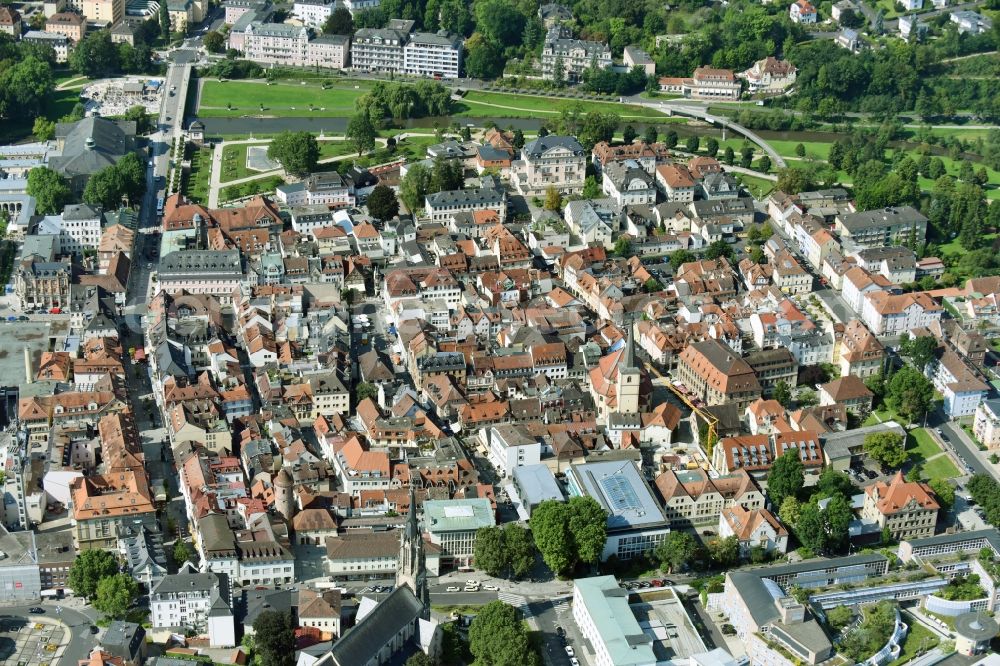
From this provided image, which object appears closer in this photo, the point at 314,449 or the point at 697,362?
the point at 314,449

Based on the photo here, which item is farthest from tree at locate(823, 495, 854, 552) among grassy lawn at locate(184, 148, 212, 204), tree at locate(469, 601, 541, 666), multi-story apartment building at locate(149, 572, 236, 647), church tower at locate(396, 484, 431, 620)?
grassy lawn at locate(184, 148, 212, 204)

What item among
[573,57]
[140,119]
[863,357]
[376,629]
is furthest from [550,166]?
[376,629]

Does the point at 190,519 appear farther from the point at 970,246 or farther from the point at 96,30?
the point at 96,30

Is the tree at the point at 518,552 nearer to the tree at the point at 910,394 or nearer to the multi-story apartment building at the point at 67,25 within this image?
the tree at the point at 910,394

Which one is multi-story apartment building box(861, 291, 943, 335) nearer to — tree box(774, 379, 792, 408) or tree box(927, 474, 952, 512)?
tree box(774, 379, 792, 408)

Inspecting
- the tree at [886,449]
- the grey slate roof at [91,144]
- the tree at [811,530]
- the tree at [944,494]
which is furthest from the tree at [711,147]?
the tree at [811,530]

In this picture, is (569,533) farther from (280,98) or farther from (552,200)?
(280,98)

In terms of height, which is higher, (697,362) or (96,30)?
(96,30)

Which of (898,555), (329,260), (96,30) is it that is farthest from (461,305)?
(96,30)
